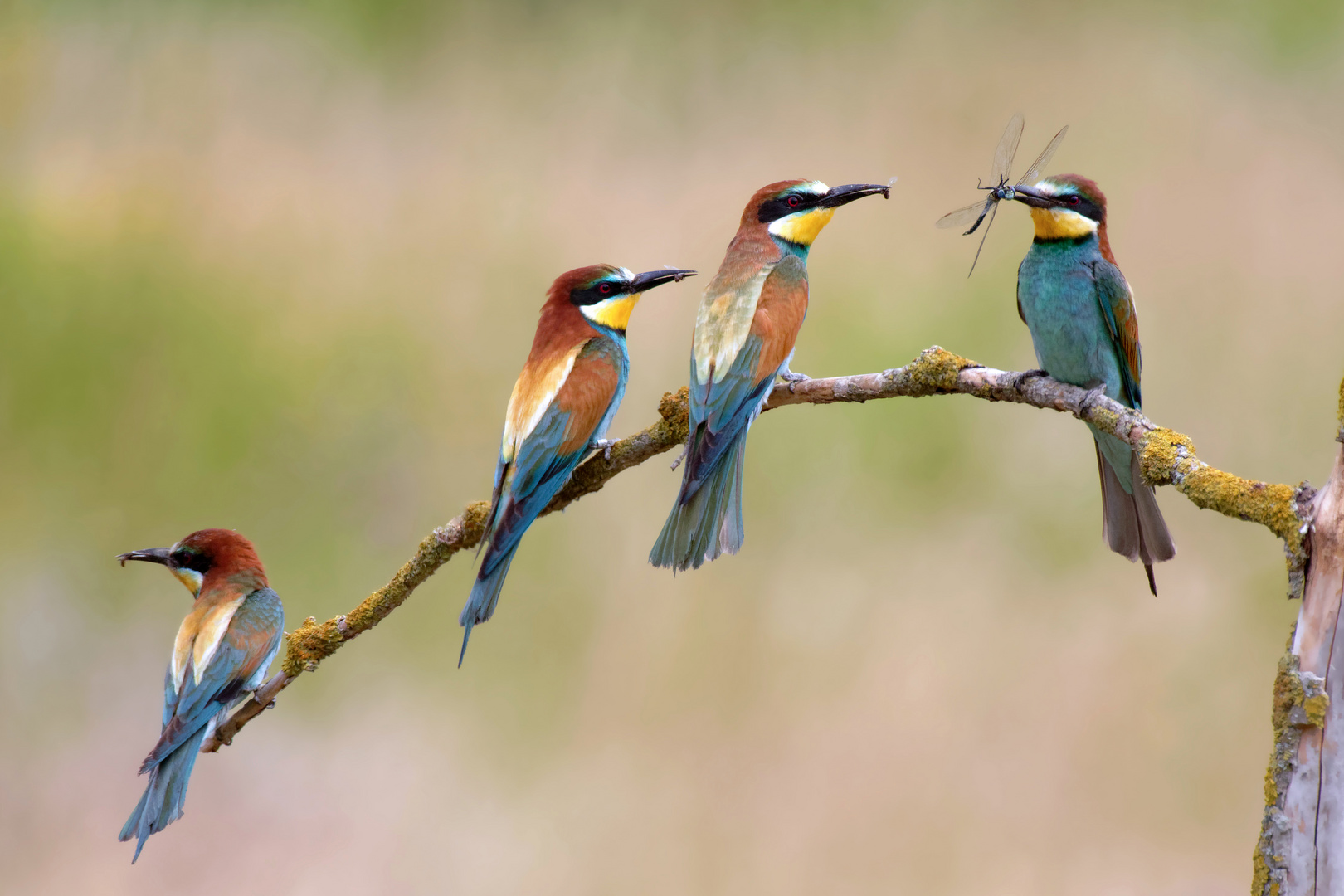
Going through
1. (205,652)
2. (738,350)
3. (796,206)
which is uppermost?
(796,206)

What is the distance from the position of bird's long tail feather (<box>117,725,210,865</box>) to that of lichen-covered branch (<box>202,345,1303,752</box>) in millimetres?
43

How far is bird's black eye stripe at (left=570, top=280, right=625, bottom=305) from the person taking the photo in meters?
2.02

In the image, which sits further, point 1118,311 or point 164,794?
point 164,794

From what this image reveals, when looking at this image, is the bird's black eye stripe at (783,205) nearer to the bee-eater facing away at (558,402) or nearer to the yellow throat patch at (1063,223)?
the bee-eater facing away at (558,402)

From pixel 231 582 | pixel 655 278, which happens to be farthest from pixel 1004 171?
pixel 231 582

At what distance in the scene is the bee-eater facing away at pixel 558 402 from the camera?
1.77m

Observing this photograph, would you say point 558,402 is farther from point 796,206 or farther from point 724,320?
point 796,206

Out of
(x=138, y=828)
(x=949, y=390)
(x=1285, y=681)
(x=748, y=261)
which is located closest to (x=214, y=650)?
(x=138, y=828)

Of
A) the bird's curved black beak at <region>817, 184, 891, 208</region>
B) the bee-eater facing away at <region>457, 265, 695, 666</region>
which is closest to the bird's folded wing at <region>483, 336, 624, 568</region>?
the bee-eater facing away at <region>457, 265, 695, 666</region>

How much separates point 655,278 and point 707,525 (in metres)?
0.51

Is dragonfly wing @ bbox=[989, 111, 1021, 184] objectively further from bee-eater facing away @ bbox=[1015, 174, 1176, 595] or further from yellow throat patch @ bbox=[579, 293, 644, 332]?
yellow throat patch @ bbox=[579, 293, 644, 332]

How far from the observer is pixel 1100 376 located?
1922 millimetres

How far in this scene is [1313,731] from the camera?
118 centimetres

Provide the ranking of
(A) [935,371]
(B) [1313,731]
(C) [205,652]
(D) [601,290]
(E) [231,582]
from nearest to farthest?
(B) [1313,731] → (A) [935,371] → (D) [601,290] → (C) [205,652] → (E) [231,582]
